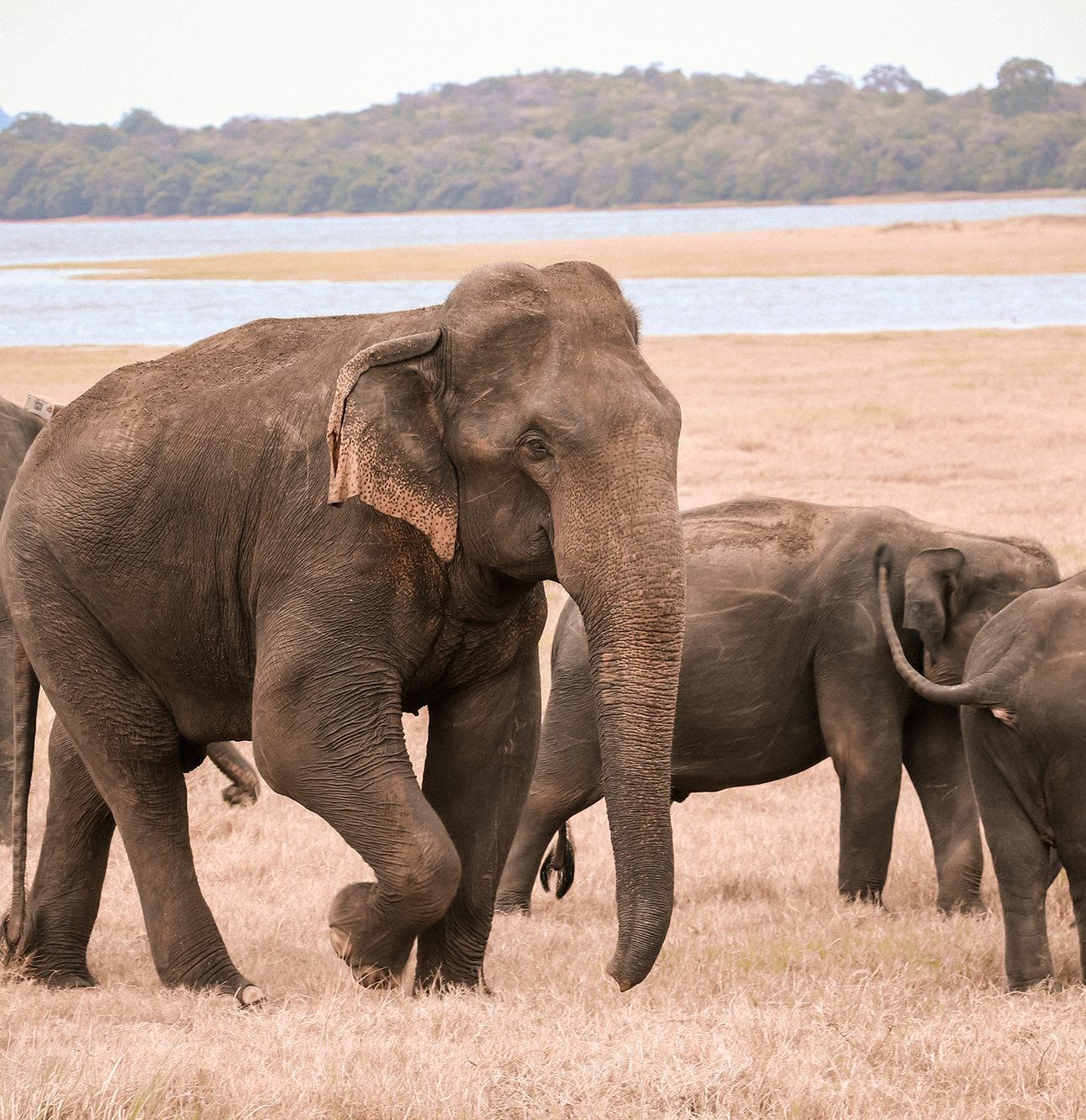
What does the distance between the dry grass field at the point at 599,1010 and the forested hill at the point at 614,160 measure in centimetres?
14078

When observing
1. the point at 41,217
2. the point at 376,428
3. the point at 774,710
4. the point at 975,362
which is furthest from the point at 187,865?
the point at 41,217

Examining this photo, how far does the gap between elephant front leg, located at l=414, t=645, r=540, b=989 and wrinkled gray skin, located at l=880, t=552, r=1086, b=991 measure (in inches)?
56.7

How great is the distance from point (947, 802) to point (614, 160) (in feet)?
530

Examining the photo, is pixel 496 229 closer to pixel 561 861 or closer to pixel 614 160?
pixel 614 160

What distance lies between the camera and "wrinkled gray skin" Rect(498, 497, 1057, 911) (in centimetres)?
791

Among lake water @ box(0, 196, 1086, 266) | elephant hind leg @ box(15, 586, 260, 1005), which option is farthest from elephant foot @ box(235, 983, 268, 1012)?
lake water @ box(0, 196, 1086, 266)

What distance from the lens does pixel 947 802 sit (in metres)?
8.09

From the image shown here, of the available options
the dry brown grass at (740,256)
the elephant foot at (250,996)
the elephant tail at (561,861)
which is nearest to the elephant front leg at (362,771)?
the elephant foot at (250,996)

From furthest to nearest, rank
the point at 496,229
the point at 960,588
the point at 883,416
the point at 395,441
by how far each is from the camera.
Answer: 1. the point at 496,229
2. the point at 883,416
3. the point at 960,588
4. the point at 395,441

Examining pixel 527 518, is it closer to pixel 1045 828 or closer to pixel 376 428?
pixel 376 428

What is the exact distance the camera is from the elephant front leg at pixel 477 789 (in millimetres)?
5980

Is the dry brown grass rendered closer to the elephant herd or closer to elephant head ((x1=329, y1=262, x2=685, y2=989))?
the elephant herd

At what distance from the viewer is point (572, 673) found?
8.27m

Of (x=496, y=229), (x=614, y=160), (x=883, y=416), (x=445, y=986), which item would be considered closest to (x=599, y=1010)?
(x=445, y=986)
